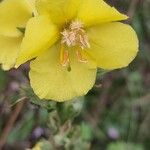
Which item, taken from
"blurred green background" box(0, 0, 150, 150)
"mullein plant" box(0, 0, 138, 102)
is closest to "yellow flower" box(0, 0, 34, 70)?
"mullein plant" box(0, 0, 138, 102)

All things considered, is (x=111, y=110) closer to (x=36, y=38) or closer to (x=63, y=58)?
(x=63, y=58)

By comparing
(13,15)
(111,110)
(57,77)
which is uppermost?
(13,15)

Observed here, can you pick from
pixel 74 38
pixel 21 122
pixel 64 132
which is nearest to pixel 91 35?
pixel 74 38

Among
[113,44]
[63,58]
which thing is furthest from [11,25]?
Answer: [113,44]

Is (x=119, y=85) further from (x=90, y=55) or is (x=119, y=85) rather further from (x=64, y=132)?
(x=90, y=55)

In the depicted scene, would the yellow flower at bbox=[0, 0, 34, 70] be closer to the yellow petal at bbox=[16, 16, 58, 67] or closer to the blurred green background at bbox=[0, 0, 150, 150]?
the yellow petal at bbox=[16, 16, 58, 67]

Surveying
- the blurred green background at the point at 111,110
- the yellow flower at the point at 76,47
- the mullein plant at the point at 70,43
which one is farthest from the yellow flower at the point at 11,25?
the blurred green background at the point at 111,110
